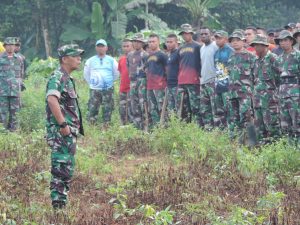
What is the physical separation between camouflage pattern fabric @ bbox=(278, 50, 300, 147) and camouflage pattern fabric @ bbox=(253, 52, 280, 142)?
32cm

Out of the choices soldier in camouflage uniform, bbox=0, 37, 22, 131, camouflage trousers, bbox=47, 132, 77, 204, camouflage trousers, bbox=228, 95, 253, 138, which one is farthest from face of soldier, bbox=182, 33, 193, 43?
camouflage trousers, bbox=47, 132, 77, 204

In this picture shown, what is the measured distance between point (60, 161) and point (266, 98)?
4126 millimetres

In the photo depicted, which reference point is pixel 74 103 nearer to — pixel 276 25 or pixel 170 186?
pixel 170 186

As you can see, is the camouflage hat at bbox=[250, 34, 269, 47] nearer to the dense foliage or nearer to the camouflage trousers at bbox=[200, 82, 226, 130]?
the dense foliage

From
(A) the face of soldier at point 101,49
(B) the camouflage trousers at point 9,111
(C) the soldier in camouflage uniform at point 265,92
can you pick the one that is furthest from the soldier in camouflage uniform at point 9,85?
(C) the soldier in camouflage uniform at point 265,92

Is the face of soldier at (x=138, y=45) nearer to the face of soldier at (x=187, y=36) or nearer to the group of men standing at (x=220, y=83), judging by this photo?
the group of men standing at (x=220, y=83)

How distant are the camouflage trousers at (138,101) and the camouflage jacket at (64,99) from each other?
586cm

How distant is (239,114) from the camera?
9.97 metres

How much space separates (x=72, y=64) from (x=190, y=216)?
194cm

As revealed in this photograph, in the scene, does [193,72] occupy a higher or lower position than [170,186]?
higher

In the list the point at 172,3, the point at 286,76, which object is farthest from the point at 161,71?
the point at 172,3

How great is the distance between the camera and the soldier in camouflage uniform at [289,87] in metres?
8.69

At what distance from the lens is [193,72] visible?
1103 cm

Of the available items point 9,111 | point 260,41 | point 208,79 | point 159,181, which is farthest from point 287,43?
point 9,111
